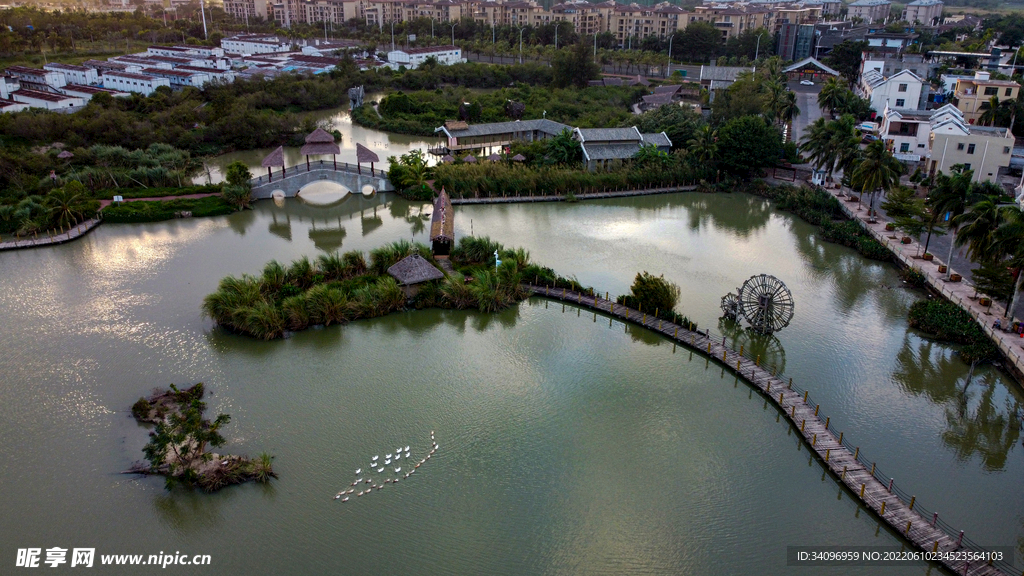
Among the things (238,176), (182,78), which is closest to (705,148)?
(238,176)

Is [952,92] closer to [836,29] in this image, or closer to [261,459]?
[836,29]

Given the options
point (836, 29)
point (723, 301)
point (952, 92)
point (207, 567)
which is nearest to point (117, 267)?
point (207, 567)

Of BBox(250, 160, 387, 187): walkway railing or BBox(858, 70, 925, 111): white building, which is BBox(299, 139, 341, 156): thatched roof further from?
BBox(858, 70, 925, 111): white building

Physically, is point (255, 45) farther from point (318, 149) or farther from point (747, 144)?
point (747, 144)

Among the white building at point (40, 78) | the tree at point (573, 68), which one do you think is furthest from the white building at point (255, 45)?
the tree at point (573, 68)

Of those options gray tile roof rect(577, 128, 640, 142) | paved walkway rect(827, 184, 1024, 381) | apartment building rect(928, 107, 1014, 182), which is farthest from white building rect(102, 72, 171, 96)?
apartment building rect(928, 107, 1014, 182)

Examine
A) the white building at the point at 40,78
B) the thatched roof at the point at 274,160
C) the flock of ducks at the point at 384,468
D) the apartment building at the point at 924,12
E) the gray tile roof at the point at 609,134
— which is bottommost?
the flock of ducks at the point at 384,468

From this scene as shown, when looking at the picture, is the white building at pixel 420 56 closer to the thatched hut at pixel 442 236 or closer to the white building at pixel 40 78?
Answer: the white building at pixel 40 78
